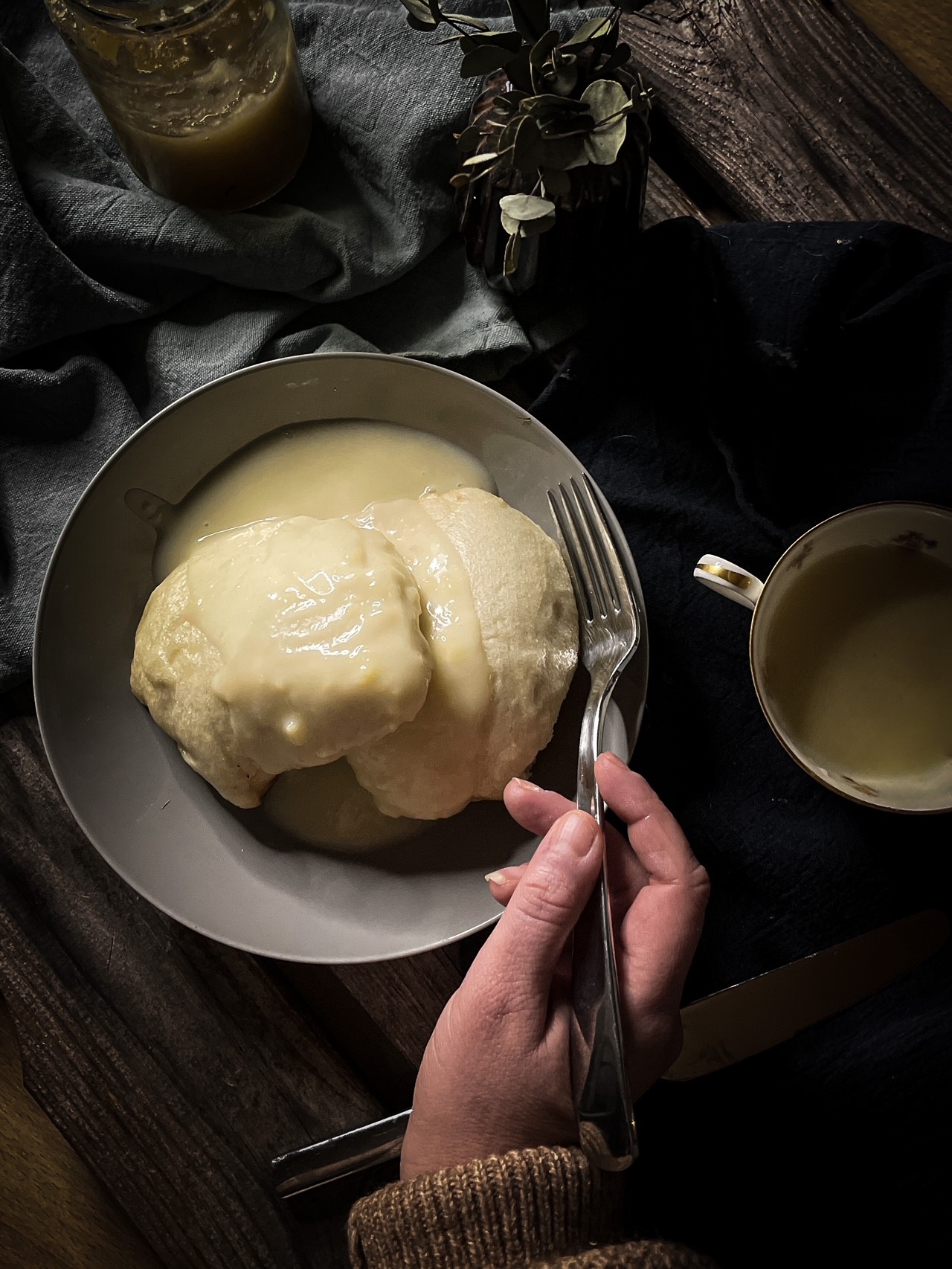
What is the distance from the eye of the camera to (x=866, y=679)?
1104 mm

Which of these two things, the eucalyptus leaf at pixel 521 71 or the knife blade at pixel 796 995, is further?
the knife blade at pixel 796 995

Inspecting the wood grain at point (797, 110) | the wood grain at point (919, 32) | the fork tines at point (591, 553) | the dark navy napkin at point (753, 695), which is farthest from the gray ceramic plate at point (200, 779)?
the wood grain at point (919, 32)

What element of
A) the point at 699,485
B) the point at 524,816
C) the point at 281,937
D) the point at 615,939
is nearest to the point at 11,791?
the point at 281,937

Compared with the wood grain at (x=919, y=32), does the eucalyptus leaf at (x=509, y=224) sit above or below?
below

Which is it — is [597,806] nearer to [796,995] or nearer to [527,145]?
[796,995]

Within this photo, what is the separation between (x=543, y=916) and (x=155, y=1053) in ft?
1.87

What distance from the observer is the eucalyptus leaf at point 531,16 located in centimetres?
96

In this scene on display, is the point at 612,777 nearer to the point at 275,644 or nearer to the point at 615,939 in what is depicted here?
Result: the point at 615,939

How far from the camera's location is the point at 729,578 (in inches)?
41.2

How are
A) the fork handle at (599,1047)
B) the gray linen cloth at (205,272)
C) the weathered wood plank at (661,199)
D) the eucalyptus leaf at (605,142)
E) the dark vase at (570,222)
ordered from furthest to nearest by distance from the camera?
the weathered wood plank at (661,199), the gray linen cloth at (205,272), the dark vase at (570,222), the eucalyptus leaf at (605,142), the fork handle at (599,1047)

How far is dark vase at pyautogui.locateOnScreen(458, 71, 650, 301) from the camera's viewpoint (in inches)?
42.6

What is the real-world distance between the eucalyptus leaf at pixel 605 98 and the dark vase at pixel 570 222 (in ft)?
0.18

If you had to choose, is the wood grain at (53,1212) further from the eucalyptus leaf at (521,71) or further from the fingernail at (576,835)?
the eucalyptus leaf at (521,71)

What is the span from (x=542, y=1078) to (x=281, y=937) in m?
0.33
